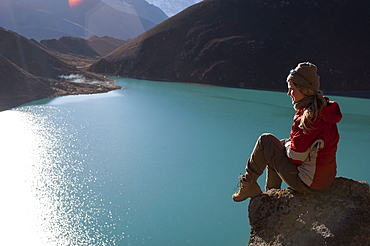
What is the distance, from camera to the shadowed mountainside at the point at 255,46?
53.2 m

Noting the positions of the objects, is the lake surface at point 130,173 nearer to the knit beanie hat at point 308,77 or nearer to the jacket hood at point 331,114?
the jacket hood at point 331,114

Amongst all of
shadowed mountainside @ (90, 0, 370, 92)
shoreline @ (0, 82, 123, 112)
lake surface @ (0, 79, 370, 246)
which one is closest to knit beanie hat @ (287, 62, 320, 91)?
lake surface @ (0, 79, 370, 246)

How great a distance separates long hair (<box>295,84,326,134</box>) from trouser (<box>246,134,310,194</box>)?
1.57 ft

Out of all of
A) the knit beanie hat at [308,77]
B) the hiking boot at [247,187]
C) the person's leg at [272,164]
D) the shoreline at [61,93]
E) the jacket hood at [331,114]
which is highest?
the knit beanie hat at [308,77]

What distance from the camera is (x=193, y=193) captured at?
9.90 m

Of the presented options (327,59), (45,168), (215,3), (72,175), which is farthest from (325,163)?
(215,3)

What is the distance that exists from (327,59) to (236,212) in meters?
54.3

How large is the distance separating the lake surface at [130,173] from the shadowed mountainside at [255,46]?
31620mm

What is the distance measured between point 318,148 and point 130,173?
29.3 feet

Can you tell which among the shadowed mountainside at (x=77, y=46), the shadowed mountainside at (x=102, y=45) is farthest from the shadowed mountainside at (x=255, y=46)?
the shadowed mountainside at (x=102, y=45)

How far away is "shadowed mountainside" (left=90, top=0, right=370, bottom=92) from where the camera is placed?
5322cm

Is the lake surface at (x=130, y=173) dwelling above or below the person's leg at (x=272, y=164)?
below

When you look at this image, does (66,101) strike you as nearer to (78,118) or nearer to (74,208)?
(78,118)

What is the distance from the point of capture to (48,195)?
944cm
